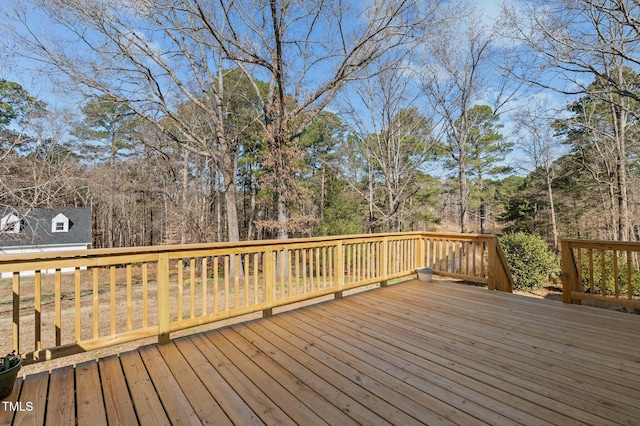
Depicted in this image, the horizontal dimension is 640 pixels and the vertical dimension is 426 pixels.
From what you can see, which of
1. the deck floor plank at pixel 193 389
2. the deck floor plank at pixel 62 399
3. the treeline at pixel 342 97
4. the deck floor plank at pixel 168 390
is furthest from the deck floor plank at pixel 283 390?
the treeline at pixel 342 97

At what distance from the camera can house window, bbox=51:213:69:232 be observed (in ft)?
51.3

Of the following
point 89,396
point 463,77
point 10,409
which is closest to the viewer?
point 10,409

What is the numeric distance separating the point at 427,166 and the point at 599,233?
25.9 feet

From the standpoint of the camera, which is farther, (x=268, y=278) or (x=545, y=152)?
(x=545, y=152)

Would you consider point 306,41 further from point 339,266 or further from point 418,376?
point 418,376

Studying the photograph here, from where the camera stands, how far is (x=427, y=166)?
12.5 metres

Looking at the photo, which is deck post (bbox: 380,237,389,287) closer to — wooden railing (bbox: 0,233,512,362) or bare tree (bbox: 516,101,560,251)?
wooden railing (bbox: 0,233,512,362)

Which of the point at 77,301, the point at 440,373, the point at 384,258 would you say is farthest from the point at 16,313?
the point at 384,258

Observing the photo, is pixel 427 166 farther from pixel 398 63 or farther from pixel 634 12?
pixel 634 12

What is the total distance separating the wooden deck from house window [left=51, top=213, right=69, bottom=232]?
60.9 ft

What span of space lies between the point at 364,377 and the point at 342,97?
9.50 metres

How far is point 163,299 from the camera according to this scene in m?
2.56

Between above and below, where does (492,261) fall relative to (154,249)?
below

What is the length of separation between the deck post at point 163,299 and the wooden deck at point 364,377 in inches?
6.2
